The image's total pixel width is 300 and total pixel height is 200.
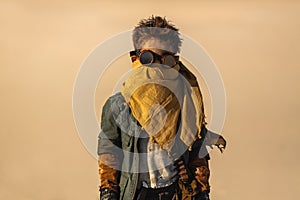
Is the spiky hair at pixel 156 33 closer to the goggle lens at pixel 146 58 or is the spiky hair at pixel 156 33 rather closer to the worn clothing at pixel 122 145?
the goggle lens at pixel 146 58

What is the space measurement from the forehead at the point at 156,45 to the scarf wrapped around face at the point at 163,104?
1.9 inches

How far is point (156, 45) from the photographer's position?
6.56 feet

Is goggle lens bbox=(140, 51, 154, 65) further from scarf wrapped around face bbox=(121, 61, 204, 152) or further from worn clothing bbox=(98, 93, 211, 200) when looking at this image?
worn clothing bbox=(98, 93, 211, 200)

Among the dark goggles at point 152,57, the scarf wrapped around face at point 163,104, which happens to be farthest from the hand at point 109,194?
the dark goggles at point 152,57

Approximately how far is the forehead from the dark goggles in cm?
1

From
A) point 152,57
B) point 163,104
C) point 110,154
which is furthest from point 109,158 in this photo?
point 152,57

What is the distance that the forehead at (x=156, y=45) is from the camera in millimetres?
1998

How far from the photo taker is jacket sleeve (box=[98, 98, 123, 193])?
1.93m

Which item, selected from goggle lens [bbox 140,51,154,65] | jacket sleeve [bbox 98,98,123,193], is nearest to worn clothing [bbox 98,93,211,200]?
jacket sleeve [bbox 98,98,123,193]
